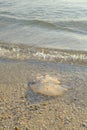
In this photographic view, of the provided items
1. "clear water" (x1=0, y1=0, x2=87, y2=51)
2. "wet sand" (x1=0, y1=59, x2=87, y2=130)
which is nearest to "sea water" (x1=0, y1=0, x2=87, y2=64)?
"clear water" (x1=0, y1=0, x2=87, y2=51)

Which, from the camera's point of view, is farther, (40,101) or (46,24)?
(46,24)

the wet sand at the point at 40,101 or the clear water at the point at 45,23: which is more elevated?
the clear water at the point at 45,23

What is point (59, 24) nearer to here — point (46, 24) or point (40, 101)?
point (46, 24)

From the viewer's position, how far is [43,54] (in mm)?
5961

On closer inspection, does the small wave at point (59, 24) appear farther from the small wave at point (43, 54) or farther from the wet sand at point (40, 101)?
the wet sand at point (40, 101)

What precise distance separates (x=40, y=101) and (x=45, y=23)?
4733mm

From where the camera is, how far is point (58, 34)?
24.2 ft

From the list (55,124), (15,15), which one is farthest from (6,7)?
(55,124)

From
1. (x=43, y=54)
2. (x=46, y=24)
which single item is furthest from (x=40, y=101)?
(x=46, y=24)

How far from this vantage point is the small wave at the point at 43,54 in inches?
223

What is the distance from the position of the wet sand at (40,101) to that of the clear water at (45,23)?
158cm

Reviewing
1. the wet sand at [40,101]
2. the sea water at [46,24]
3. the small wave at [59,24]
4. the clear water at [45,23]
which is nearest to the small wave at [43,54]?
the sea water at [46,24]

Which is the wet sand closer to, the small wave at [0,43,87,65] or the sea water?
the small wave at [0,43,87,65]

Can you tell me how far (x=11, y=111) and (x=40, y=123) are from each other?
1.53ft
